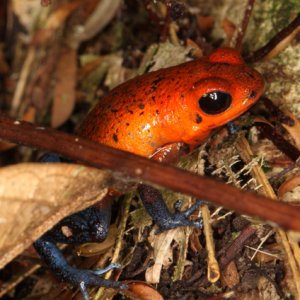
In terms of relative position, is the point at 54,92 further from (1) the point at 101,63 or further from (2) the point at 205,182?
(2) the point at 205,182

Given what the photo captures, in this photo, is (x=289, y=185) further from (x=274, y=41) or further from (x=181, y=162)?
(x=274, y=41)

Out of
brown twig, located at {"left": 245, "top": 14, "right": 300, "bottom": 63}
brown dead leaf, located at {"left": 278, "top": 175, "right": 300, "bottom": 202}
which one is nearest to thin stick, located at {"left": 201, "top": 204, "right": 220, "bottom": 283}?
brown dead leaf, located at {"left": 278, "top": 175, "right": 300, "bottom": 202}

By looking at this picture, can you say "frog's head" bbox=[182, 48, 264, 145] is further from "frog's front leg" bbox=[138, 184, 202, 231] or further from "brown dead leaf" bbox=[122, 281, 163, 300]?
"brown dead leaf" bbox=[122, 281, 163, 300]

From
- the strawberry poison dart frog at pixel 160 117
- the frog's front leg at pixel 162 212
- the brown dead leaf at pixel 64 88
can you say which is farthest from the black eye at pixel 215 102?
the brown dead leaf at pixel 64 88

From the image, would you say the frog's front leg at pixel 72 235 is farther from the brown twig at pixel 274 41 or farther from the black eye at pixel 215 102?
the brown twig at pixel 274 41

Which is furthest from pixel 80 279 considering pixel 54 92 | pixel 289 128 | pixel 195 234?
pixel 54 92

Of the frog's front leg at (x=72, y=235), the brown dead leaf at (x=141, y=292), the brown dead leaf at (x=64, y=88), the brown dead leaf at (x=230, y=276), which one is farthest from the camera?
the brown dead leaf at (x=64, y=88)
